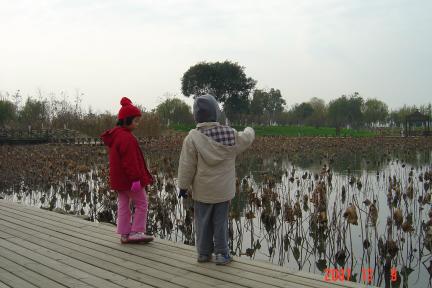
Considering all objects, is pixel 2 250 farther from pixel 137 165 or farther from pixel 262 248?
pixel 262 248

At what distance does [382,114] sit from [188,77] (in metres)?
40.4

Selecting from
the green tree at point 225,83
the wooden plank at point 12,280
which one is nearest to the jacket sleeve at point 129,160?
the wooden plank at point 12,280

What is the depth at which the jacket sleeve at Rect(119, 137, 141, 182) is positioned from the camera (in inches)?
166

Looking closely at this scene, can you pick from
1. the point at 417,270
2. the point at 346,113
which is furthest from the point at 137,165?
the point at 346,113

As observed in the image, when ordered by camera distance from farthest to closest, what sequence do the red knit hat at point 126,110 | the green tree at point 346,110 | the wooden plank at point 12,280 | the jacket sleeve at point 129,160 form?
the green tree at point 346,110 → the red knit hat at point 126,110 → the jacket sleeve at point 129,160 → the wooden plank at point 12,280

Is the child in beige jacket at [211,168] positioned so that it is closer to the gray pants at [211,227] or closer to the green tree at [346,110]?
the gray pants at [211,227]

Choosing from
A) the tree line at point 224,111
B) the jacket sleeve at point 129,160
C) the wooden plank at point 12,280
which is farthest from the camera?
the tree line at point 224,111

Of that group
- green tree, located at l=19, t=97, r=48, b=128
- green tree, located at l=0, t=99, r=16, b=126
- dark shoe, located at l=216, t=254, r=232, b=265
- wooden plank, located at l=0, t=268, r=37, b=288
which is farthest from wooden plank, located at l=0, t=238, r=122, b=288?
green tree, located at l=19, t=97, r=48, b=128

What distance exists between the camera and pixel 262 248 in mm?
6215

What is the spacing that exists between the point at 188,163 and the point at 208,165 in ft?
0.56

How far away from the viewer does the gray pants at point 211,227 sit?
379 cm

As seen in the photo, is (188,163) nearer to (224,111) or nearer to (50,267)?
(50,267)

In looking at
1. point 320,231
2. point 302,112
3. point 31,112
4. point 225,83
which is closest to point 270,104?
point 302,112

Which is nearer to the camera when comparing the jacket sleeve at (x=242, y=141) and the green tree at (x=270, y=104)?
the jacket sleeve at (x=242, y=141)
